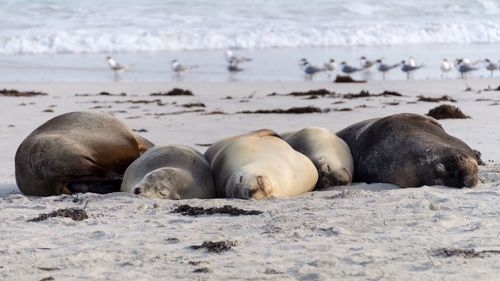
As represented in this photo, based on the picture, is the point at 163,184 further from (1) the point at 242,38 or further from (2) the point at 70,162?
(1) the point at 242,38

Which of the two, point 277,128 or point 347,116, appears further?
point 347,116

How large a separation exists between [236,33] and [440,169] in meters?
30.5

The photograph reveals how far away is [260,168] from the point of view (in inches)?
253

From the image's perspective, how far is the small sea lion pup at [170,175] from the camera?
6555 millimetres

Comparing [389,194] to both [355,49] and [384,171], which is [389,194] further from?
[355,49]

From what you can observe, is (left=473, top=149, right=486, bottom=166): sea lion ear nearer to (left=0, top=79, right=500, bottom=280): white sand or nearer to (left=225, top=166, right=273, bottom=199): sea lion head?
(left=0, top=79, right=500, bottom=280): white sand

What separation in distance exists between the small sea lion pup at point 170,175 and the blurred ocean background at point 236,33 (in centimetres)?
1750

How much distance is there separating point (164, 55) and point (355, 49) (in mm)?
7618

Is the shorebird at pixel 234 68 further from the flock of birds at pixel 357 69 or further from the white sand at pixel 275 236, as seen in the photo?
the white sand at pixel 275 236

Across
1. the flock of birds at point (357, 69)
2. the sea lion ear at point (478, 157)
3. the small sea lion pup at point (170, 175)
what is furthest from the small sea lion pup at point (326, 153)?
the flock of birds at point (357, 69)

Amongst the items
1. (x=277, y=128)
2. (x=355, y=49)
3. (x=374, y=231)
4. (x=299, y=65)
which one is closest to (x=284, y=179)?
(x=374, y=231)

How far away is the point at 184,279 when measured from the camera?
4.20 meters

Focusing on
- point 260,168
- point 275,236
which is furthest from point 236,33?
point 275,236

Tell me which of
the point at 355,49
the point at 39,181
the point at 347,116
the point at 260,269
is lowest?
the point at 355,49
